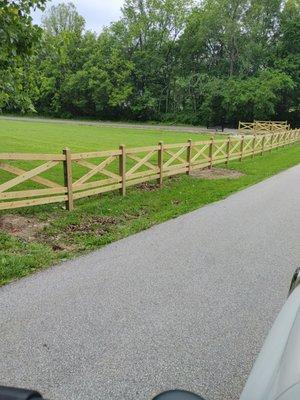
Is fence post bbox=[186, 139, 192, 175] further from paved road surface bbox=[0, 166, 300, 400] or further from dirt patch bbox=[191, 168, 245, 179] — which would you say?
paved road surface bbox=[0, 166, 300, 400]

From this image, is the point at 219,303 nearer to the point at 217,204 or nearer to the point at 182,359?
the point at 182,359

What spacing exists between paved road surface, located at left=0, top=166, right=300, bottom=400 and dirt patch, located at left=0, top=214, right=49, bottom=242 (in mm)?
1497

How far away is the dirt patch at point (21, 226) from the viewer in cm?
659

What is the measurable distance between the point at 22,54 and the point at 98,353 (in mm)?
6922

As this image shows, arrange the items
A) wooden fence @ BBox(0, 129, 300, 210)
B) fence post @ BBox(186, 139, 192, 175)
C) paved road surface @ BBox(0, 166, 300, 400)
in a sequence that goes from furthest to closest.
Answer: fence post @ BBox(186, 139, 192, 175) < wooden fence @ BBox(0, 129, 300, 210) < paved road surface @ BBox(0, 166, 300, 400)

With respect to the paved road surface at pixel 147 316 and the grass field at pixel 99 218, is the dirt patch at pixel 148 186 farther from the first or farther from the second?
the paved road surface at pixel 147 316

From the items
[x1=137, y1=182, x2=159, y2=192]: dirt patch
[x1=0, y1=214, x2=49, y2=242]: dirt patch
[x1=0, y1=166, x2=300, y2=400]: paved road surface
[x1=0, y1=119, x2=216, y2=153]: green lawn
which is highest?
[x1=0, y1=166, x2=300, y2=400]: paved road surface

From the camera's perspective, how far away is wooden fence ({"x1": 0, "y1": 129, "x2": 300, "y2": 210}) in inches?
295

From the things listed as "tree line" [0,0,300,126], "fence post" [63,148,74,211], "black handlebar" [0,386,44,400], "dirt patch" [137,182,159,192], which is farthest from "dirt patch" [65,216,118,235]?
"tree line" [0,0,300,126]

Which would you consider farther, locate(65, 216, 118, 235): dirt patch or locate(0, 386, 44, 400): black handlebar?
locate(65, 216, 118, 235): dirt patch

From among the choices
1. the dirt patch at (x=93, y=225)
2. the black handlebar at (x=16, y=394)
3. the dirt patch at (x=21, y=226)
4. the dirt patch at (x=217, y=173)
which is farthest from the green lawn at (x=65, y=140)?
the black handlebar at (x=16, y=394)

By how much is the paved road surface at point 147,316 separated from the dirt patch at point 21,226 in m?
1.50

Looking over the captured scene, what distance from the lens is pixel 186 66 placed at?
58.0m

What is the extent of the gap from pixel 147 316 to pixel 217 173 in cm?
Answer: 1108
